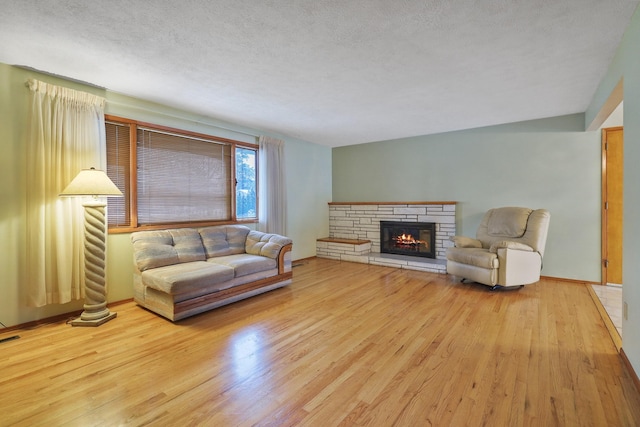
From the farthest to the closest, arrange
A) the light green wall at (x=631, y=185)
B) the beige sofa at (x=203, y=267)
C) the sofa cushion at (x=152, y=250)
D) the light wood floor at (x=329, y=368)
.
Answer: the sofa cushion at (x=152, y=250)
the beige sofa at (x=203, y=267)
the light green wall at (x=631, y=185)
the light wood floor at (x=329, y=368)

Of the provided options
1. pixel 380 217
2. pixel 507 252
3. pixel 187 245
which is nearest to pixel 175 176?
pixel 187 245

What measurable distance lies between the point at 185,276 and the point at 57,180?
1.58 metres

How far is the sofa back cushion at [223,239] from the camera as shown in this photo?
3820mm

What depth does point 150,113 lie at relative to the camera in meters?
3.62

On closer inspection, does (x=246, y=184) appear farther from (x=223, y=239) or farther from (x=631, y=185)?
(x=631, y=185)

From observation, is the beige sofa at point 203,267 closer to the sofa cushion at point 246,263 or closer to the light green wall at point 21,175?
the sofa cushion at point 246,263

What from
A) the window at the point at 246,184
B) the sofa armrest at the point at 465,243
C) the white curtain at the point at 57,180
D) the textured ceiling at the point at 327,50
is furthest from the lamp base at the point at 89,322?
the sofa armrest at the point at 465,243

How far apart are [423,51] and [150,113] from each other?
323 cm

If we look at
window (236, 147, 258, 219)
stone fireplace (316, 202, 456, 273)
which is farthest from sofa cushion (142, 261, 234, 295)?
stone fireplace (316, 202, 456, 273)

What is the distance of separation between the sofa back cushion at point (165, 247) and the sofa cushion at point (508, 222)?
13.6ft

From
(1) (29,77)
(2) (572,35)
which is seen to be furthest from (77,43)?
(2) (572,35)

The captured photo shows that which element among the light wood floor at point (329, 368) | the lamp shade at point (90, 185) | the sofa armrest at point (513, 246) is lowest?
the light wood floor at point (329, 368)

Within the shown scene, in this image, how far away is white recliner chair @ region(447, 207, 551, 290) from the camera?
368cm

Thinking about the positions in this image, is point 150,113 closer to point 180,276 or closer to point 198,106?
point 198,106
